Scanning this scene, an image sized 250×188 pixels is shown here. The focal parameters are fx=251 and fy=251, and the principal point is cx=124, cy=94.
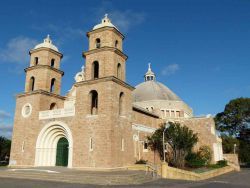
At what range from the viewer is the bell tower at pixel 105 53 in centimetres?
2314

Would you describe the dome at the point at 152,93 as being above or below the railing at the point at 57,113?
above

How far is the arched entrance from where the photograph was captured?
24.8 meters

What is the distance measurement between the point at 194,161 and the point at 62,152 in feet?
45.6

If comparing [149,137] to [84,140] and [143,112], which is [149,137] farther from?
[84,140]

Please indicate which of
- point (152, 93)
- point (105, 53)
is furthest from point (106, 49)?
point (152, 93)

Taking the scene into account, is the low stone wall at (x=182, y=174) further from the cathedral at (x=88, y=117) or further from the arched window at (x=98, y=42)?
the arched window at (x=98, y=42)

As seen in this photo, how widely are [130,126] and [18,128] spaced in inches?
472

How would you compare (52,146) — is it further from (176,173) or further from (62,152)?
(176,173)

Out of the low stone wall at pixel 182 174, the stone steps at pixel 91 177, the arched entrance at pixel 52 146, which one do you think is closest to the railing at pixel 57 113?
the arched entrance at pixel 52 146

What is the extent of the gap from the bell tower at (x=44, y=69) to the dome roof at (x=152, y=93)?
1575cm

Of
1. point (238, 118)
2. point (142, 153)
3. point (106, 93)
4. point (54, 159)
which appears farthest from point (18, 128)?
point (238, 118)

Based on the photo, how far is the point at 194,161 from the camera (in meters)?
26.9

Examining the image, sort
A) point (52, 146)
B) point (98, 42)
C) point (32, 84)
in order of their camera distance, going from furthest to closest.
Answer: point (32, 84) → point (52, 146) → point (98, 42)

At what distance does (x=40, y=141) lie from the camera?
25109 millimetres
